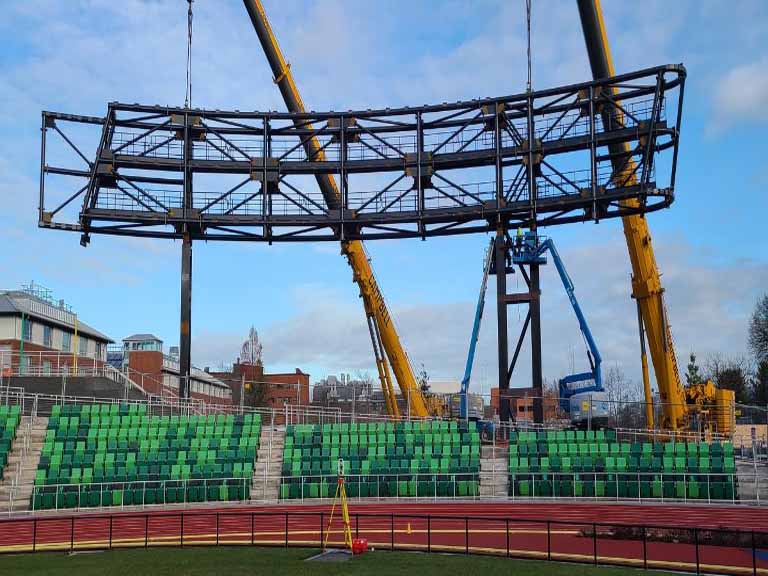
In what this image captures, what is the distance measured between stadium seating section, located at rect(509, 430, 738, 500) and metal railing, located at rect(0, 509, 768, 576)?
4.02 meters

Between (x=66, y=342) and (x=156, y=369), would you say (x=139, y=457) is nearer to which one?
(x=66, y=342)

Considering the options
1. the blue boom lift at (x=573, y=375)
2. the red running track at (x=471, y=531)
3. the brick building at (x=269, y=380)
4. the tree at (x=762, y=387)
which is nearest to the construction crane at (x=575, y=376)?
the blue boom lift at (x=573, y=375)

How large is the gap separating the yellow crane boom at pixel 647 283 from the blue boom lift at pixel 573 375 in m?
3.76

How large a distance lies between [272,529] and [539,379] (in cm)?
1528

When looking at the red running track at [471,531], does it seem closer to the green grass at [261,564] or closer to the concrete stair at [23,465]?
the green grass at [261,564]

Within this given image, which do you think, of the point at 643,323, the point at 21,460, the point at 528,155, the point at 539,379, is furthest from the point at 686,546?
the point at 21,460

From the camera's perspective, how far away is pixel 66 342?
242ft

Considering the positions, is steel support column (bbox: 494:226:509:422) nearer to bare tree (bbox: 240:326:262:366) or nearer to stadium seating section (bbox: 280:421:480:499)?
stadium seating section (bbox: 280:421:480:499)

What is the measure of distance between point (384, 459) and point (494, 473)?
4805 mm

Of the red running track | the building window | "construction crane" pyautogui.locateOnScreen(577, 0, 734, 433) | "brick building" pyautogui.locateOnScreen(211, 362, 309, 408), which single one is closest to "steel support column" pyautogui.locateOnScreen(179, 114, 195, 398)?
the red running track

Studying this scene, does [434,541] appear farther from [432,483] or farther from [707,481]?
[707,481]

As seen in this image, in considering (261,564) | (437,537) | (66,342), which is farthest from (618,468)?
(66,342)

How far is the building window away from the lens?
7325 cm

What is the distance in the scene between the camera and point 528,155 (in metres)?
40.8
